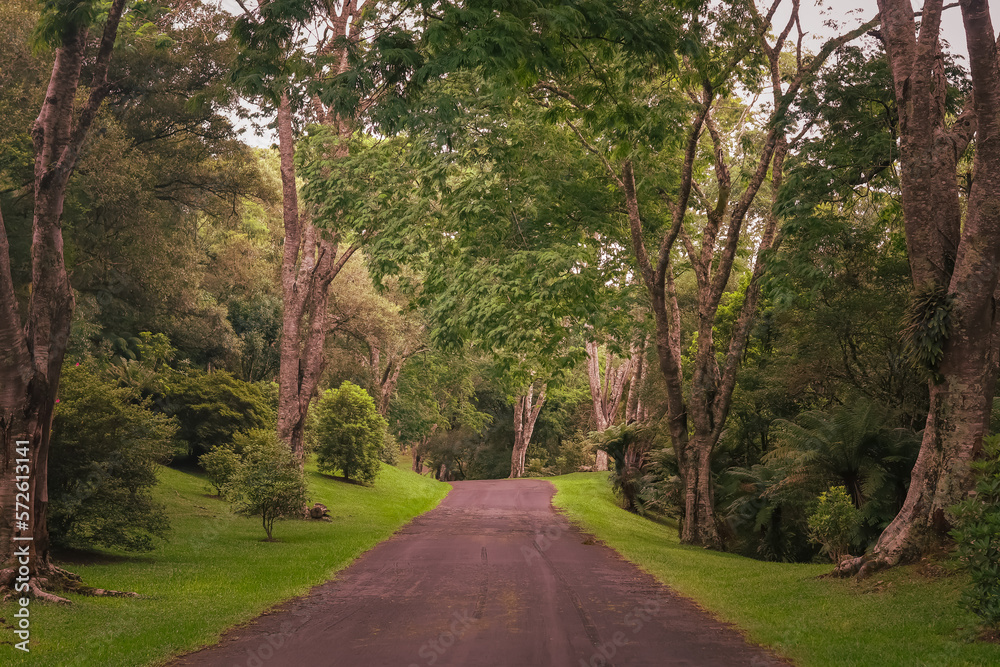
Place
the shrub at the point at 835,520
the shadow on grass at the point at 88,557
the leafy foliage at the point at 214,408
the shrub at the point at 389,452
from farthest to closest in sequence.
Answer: the shrub at the point at 389,452 < the leafy foliage at the point at 214,408 < the shrub at the point at 835,520 < the shadow on grass at the point at 88,557

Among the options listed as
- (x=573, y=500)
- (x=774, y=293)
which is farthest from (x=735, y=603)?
(x=573, y=500)

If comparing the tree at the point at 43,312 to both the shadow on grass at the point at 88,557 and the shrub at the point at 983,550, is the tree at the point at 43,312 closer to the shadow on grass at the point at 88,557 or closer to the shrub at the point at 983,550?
the shadow on grass at the point at 88,557

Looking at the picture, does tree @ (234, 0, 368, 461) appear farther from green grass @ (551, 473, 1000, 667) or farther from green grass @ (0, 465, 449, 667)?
green grass @ (551, 473, 1000, 667)

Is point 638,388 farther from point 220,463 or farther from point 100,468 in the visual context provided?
point 100,468

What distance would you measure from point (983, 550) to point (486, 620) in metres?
5.22

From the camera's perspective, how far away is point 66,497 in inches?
469

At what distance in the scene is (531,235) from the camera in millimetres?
17984

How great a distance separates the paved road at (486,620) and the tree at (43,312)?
3539mm

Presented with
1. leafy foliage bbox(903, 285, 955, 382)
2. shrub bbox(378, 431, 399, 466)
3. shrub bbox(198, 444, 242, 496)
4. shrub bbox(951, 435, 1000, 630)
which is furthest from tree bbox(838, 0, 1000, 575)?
shrub bbox(378, 431, 399, 466)

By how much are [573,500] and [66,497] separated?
20.0m

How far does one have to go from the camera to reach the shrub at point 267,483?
16.3 m

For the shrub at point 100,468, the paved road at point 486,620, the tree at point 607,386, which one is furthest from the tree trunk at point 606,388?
the shrub at point 100,468

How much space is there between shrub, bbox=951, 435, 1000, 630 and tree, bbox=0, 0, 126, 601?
10.4 metres

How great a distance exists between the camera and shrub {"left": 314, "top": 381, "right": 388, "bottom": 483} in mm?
30672
